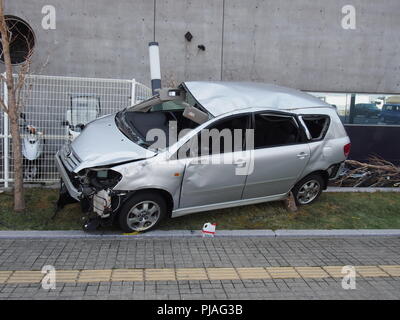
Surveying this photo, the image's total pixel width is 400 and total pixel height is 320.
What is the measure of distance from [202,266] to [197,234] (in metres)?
0.76

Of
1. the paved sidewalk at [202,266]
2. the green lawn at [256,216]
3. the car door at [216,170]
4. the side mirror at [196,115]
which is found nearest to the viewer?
the paved sidewalk at [202,266]

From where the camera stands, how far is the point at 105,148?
4688mm

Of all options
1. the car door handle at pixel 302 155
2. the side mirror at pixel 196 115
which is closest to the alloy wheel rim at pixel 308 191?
the car door handle at pixel 302 155

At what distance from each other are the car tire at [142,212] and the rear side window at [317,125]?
8.41ft

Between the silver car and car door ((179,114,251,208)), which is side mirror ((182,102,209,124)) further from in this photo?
car door ((179,114,251,208))

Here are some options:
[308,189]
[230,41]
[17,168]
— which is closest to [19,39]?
[230,41]

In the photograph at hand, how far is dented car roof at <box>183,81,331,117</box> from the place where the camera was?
5215 mm

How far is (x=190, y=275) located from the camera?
395 cm

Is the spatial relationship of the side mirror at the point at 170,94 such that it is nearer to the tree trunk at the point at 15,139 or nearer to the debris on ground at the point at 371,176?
the tree trunk at the point at 15,139

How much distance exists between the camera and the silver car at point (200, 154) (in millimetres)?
4535

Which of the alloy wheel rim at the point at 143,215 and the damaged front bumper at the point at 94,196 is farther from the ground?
the damaged front bumper at the point at 94,196
